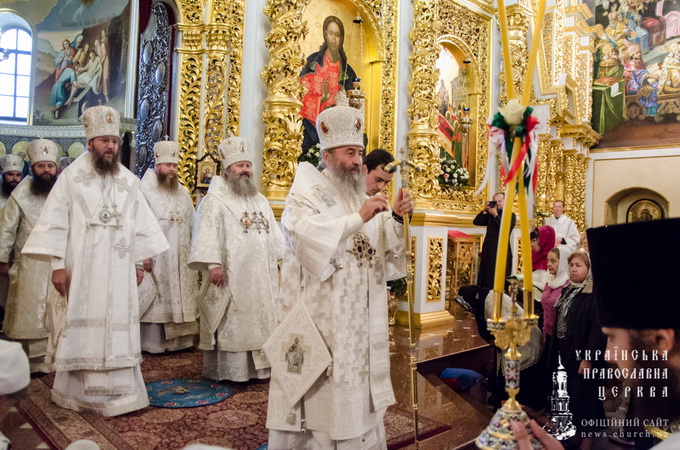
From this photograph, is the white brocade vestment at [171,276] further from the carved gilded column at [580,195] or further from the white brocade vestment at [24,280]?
the carved gilded column at [580,195]

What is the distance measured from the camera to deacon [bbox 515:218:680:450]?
4.05 ft

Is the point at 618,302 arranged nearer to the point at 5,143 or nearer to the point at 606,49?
the point at 5,143

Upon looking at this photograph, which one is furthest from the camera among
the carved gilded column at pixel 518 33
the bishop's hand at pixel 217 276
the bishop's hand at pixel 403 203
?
the carved gilded column at pixel 518 33

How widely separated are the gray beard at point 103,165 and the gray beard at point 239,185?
3.61 ft

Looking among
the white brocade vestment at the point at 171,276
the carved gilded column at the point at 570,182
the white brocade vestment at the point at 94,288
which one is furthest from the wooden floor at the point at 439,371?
the carved gilded column at the point at 570,182

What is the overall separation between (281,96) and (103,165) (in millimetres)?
2515

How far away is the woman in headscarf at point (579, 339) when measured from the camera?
11.9 ft

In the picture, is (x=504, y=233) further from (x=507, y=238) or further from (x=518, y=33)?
(x=518, y=33)

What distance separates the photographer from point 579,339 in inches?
151

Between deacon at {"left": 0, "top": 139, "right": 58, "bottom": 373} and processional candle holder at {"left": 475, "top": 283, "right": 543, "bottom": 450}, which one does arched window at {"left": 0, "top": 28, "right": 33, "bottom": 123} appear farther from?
processional candle holder at {"left": 475, "top": 283, "right": 543, "bottom": 450}

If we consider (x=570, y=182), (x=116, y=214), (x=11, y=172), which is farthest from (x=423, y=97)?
(x=570, y=182)

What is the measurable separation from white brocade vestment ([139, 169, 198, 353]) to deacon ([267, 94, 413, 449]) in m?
3.07

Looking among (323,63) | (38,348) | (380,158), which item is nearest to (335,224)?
(380,158)

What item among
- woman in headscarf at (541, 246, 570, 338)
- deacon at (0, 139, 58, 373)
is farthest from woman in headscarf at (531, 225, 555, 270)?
deacon at (0, 139, 58, 373)
